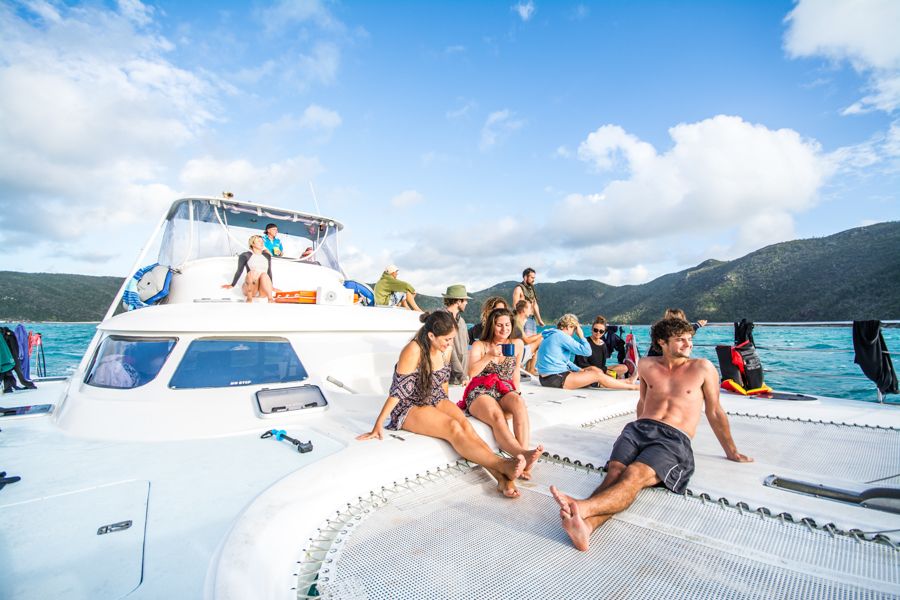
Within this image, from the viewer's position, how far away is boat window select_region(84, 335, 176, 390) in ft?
11.8

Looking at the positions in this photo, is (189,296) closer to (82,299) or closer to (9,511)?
(9,511)

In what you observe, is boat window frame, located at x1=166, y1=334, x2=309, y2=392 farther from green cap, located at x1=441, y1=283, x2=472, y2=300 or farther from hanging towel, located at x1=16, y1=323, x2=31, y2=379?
hanging towel, located at x1=16, y1=323, x2=31, y2=379

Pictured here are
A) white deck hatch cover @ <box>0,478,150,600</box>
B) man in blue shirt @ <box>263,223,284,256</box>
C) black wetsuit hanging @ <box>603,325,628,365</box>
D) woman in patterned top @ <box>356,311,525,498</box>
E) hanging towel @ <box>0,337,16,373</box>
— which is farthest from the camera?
black wetsuit hanging @ <box>603,325,628,365</box>

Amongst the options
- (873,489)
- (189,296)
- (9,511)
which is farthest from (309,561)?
(189,296)

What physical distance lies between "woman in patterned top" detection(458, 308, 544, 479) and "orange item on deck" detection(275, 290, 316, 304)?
2161 mm

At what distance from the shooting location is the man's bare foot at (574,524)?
75.7 inches

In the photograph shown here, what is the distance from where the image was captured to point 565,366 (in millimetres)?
5938

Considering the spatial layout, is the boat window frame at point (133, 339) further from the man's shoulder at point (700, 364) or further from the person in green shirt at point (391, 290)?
the man's shoulder at point (700, 364)

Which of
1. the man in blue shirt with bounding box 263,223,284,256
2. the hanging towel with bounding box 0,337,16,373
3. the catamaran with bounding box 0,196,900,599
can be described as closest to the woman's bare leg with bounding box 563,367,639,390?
the catamaran with bounding box 0,196,900,599

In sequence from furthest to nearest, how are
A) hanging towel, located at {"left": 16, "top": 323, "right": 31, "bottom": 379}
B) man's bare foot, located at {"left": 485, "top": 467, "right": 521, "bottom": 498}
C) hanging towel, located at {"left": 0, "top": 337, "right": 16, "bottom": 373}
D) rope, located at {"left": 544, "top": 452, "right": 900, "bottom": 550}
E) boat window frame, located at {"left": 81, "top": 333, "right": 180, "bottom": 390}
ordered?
1. hanging towel, located at {"left": 16, "top": 323, "right": 31, "bottom": 379}
2. hanging towel, located at {"left": 0, "top": 337, "right": 16, "bottom": 373}
3. boat window frame, located at {"left": 81, "top": 333, "right": 180, "bottom": 390}
4. man's bare foot, located at {"left": 485, "top": 467, "right": 521, "bottom": 498}
5. rope, located at {"left": 544, "top": 452, "right": 900, "bottom": 550}

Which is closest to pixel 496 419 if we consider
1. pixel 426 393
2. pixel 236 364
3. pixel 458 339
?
pixel 426 393

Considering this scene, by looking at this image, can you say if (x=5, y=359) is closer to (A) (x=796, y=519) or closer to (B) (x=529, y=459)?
(B) (x=529, y=459)

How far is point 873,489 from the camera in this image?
2197 millimetres

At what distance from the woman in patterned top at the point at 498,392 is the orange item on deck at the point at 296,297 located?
7.09 feet
